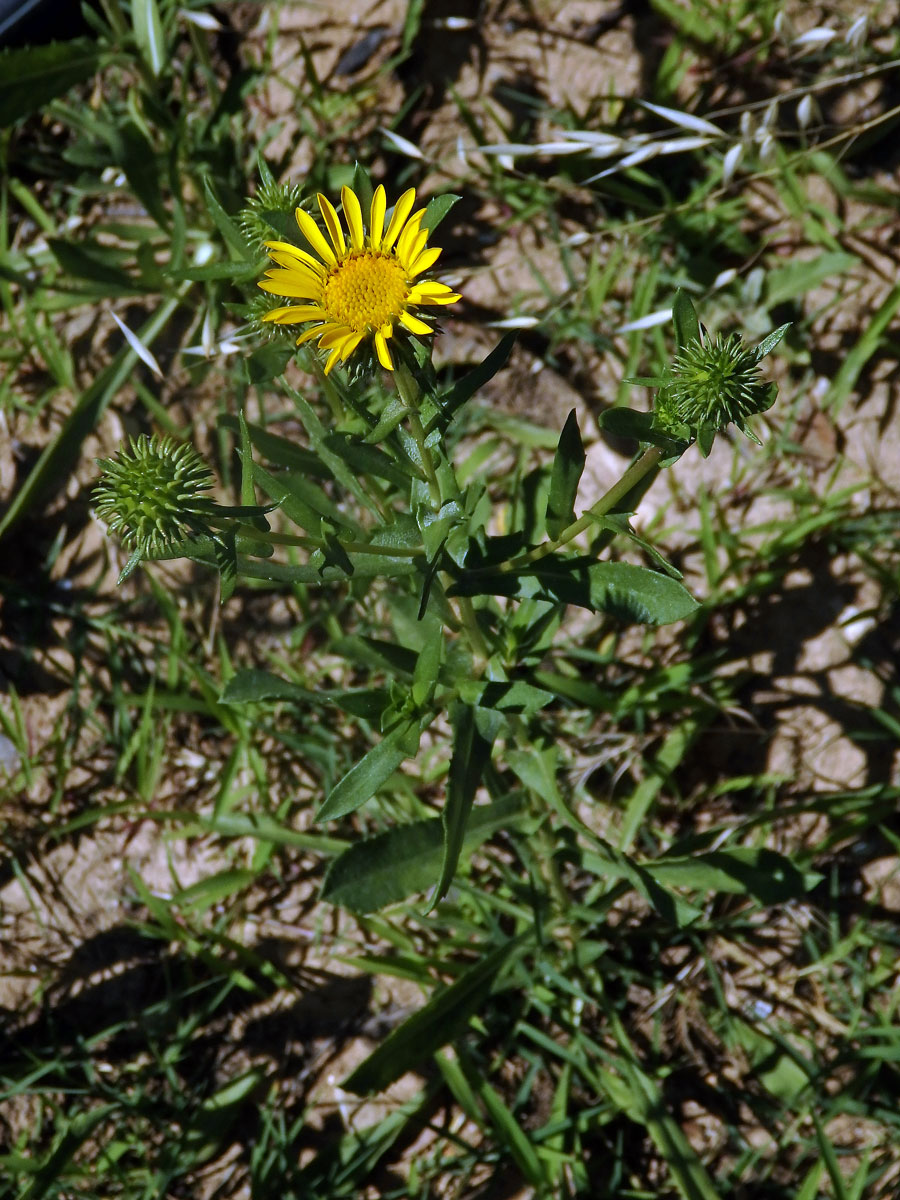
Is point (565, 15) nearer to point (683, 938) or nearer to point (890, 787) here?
point (890, 787)

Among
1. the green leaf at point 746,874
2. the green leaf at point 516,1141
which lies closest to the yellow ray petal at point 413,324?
the green leaf at point 746,874

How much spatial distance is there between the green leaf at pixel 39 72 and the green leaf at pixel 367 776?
2.44 metres

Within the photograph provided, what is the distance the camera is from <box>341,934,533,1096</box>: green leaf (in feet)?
9.02

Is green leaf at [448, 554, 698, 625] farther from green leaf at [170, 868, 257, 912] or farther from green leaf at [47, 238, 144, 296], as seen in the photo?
green leaf at [47, 238, 144, 296]

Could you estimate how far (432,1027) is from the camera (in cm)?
290

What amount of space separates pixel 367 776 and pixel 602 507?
2.46ft

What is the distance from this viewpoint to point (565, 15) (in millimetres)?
→ 4016

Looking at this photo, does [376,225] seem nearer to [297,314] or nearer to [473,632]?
[297,314]

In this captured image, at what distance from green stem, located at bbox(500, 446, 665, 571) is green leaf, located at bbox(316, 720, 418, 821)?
44 centimetres

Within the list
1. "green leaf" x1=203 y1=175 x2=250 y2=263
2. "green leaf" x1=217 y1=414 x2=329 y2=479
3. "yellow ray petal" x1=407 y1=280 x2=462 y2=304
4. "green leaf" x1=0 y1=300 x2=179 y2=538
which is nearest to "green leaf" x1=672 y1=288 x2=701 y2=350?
"yellow ray petal" x1=407 y1=280 x2=462 y2=304

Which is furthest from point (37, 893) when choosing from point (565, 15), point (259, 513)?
point (565, 15)

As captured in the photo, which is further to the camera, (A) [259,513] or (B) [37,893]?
(B) [37,893]

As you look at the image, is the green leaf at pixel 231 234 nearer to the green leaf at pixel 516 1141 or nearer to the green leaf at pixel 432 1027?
the green leaf at pixel 432 1027

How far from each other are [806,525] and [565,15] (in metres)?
2.17
